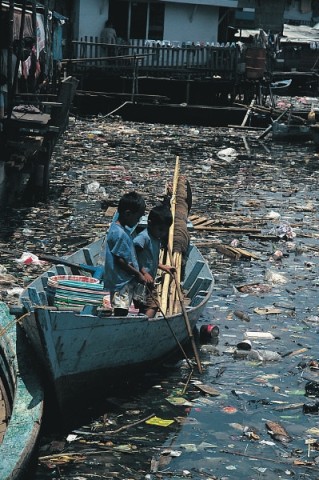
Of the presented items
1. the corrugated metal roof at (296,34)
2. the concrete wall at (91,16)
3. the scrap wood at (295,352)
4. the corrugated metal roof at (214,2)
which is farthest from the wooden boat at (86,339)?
the corrugated metal roof at (296,34)

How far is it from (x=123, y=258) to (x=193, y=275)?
261 cm

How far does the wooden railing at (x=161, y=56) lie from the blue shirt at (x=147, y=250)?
946 inches

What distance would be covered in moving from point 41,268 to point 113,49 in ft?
73.4

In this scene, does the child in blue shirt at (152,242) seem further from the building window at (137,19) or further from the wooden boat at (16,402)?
the building window at (137,19)

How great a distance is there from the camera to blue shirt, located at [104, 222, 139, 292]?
7590 mm

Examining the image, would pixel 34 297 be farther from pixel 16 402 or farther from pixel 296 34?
→ pixel 296 34

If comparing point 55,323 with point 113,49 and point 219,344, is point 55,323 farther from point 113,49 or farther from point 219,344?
point 113,49

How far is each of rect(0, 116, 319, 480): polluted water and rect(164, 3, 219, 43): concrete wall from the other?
14.3m

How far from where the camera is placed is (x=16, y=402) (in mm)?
6430

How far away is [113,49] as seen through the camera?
108 ft

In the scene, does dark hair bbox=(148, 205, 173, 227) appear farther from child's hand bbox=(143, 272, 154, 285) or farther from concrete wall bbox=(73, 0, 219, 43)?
concrete wall bbox=(73, 0, 219, 43)

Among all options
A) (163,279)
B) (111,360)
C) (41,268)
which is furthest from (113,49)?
(111,360)

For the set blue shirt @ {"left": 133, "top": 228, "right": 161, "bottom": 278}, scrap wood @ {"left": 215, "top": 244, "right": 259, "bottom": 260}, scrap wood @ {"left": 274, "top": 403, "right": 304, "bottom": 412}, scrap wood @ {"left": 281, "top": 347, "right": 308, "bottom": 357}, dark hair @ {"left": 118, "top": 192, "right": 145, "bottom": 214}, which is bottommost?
scrap wood @ {"left": 274, "top": 403, "right": 304, "bottom": 412}

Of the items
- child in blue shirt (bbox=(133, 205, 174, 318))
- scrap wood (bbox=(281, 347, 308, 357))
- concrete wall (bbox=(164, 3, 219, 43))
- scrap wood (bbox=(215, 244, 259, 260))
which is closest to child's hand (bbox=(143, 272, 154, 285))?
child in blue shirt (bbox=(133, 205, 174, 318))
